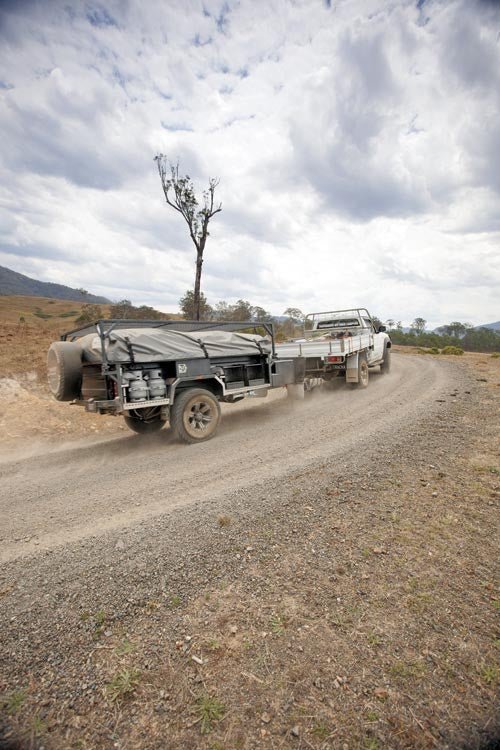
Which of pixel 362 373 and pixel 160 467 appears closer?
pixel 160 467

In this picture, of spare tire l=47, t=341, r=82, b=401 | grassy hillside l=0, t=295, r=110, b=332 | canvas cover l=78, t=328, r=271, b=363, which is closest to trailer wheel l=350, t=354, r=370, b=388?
canvas cover l=78, t=328, r=271, b=363

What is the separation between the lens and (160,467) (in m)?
5.29

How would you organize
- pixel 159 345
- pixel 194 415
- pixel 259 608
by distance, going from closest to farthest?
1. pixel 259 608
2. pixel 159 345
3. pixel 194 415

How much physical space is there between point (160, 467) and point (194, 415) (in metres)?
1.51

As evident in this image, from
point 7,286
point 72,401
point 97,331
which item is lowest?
point 72,401

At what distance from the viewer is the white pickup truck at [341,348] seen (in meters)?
10.3

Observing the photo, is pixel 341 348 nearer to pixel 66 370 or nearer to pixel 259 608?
pixel 66 370

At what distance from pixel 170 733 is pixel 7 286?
241010 mm

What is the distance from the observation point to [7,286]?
19638 cm

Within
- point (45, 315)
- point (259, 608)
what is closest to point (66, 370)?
point (259, 608)

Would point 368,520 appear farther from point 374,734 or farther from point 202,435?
point 202,435

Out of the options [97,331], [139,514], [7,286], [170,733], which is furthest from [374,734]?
[7,286]

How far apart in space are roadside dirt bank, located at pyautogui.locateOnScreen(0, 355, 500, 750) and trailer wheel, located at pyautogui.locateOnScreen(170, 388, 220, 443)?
5.48 feet

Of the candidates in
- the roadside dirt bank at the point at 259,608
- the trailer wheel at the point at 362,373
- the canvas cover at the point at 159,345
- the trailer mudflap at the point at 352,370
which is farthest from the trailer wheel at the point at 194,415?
the trailer wheel at the point at 362,373
